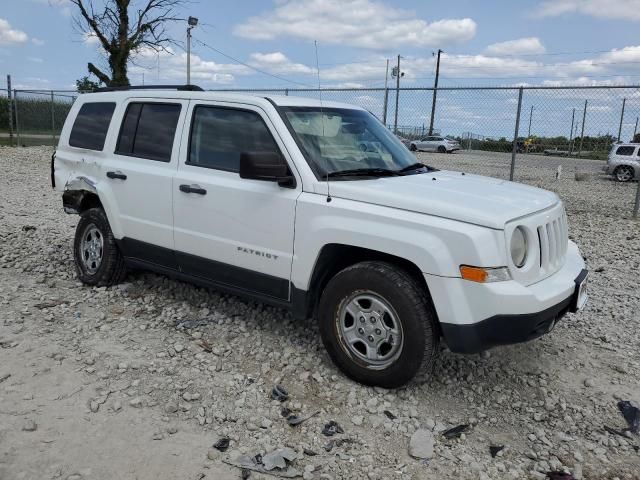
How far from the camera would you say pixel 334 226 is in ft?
11.9

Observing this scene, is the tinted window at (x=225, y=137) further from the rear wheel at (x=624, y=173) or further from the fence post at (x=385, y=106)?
the rear wheel at (x=624, y=173)

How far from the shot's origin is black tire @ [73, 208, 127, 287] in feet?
17.4

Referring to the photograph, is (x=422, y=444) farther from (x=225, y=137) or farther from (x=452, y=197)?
(x=225, y=137)

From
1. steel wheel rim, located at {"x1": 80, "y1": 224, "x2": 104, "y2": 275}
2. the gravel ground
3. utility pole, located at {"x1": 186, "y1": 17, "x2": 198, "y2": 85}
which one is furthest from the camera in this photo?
utility pole, located at {"x1": 186, "y1": 17, "x2": 198, "y2": 85}

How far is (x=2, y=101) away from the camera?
25.7 meters

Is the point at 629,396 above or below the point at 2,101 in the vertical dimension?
below

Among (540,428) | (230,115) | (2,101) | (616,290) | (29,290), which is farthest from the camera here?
(2,101)

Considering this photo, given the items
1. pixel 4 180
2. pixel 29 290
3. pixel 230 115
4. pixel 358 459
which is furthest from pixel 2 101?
pixel 358 459

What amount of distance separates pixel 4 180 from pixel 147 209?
1037 cm

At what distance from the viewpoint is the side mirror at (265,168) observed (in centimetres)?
367

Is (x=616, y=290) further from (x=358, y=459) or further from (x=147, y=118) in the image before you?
(x=147, y=118)

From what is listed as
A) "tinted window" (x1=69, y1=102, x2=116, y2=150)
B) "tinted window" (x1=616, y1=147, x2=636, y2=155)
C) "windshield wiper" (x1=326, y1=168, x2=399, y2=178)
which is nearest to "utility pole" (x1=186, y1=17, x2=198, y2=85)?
"tinted window" (x1=616, y1=147, x2=636, y2=155)

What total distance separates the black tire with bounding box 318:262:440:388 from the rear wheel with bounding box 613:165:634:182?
19.3 metres

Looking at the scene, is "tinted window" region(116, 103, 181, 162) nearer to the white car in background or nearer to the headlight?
the headlight
